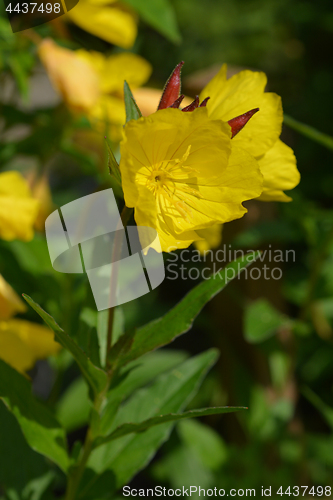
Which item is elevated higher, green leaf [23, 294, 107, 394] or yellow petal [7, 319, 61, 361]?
green leaf [23, 294, 107, 394]

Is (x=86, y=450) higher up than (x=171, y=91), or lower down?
lower down

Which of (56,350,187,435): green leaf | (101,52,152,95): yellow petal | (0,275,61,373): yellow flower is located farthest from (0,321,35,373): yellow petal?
(101,52,152,95): yellow petal

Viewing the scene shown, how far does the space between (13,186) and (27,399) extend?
30cm

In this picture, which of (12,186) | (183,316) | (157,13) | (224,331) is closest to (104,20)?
(157,13)

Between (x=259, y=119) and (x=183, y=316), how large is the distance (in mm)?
196

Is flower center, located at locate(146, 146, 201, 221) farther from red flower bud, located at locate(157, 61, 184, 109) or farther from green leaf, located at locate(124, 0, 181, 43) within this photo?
green leaf, located at locate(124, 0, 181, 43)

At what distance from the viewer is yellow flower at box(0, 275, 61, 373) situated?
0.57 meters

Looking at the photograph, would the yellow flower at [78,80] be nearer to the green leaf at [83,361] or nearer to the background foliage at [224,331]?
the background foliage at [224,331]

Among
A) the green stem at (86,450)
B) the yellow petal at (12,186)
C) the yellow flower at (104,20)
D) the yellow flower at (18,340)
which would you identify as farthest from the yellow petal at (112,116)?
the green stem at (86,450)

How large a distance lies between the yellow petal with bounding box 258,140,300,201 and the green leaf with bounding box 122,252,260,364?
0.08 meters

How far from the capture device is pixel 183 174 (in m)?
0.43

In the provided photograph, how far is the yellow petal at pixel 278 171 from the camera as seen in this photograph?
1.45 feet

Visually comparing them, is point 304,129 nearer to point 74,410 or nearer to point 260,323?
point 260,323

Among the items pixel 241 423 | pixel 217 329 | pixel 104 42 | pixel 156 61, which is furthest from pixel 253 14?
pixel 241 423
